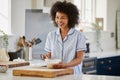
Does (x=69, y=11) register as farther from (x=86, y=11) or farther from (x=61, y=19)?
(x=86, y=11)

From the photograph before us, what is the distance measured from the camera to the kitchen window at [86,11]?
6332 millimetres

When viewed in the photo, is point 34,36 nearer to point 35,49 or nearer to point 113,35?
point 35,49

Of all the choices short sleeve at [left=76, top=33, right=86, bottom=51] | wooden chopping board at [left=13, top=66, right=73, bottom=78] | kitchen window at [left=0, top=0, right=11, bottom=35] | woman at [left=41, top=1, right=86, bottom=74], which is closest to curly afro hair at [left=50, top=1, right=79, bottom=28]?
woman at [left=41, top=1, right=86, bottom=74]

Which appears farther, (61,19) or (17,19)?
(17,19)

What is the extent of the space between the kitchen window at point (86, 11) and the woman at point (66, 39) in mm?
3317

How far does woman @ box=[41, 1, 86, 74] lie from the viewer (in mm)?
2846

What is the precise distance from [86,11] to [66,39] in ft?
12.0

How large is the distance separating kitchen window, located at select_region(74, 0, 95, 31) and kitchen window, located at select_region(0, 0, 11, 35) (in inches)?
90.9

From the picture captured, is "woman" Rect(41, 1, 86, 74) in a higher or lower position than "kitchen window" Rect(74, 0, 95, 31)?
lower

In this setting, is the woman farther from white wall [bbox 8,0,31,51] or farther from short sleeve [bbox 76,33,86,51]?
white wall [bbox 8,0,31,51]

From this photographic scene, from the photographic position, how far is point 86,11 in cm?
651

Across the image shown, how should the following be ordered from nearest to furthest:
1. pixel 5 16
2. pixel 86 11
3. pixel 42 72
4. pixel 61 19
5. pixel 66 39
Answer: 1. pixel 42 72
2. pixel 61 19
3. pixel 66 39
4. pixel 5 16
5. pixel 86 11

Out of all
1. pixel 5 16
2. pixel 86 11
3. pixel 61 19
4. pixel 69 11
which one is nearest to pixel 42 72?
pixel 61 19

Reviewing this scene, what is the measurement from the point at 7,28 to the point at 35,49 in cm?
61
